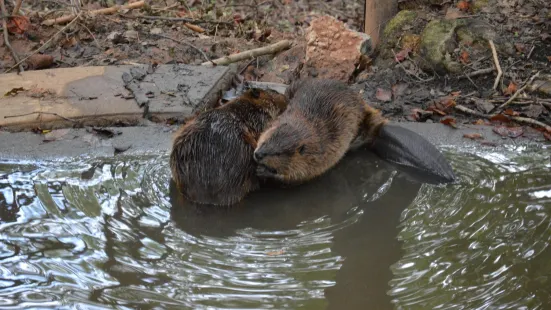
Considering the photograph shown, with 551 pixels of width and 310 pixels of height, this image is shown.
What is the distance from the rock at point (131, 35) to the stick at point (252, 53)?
3.49 feet

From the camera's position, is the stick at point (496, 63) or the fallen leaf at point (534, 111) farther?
the stick at point (496, 63)

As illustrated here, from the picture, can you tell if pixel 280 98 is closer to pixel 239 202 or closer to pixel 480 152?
pixel 239 202

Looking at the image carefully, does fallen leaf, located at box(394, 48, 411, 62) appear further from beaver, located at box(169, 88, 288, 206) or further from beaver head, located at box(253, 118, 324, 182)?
beaver, located at box(169, 88, 288, 206)

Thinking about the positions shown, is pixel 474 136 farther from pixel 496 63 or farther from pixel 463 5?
pixel 463 5

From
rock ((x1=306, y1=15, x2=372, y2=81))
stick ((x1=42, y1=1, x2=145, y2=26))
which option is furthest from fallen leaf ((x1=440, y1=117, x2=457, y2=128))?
stick ((x1=42, y1=1, x2=145, y2=26))

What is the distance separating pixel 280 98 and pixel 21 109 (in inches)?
80.5

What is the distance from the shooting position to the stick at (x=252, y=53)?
19.4ft

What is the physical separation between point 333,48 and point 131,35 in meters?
2.23

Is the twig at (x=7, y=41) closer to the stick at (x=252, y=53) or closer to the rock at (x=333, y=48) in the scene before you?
the stick at (x=252, y=53)

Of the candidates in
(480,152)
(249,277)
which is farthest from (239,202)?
(480,152)

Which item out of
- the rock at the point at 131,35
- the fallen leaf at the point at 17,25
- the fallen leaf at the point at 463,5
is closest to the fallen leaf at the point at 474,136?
the fallen leaf at the point at 463,5

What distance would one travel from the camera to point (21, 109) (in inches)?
185

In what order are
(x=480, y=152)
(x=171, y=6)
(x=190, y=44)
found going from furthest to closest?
(x=171, y=6), (x=190, y=44), (x=480, y=152)

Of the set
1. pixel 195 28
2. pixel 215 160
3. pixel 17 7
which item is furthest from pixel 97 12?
pixel 215 160
